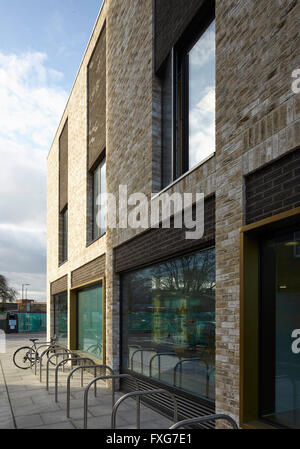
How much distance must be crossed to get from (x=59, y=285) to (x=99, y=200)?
719 cm

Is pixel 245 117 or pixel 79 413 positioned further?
pixel 79 413

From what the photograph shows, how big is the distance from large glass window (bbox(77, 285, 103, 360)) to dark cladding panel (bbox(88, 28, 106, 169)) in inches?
166

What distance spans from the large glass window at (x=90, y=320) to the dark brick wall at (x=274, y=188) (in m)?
7.92

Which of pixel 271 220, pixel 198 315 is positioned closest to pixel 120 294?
pixel 198 315

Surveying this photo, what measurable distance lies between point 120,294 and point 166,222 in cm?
339

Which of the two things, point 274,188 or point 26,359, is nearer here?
point 274,188

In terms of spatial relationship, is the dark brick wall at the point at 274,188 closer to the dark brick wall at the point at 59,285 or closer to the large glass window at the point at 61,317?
the dark brick wall at the point at 59,285

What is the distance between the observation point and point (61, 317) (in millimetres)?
18516

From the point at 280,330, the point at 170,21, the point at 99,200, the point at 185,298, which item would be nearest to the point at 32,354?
the point at 99,200

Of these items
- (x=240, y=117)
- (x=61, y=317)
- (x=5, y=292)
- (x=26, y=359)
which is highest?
(x=240, y=117)

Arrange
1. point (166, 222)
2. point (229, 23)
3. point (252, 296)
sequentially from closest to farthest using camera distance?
point (252, 296)
point (229, 23)
point (166, 222)

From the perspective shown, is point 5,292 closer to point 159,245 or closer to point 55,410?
point 55,410
